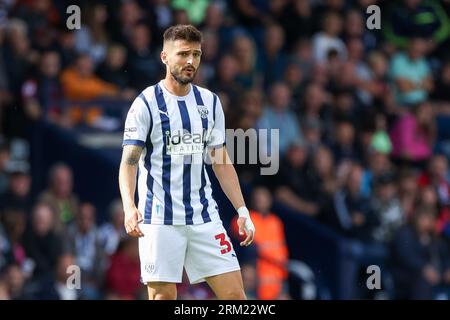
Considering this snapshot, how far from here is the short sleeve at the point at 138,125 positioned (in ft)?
28.8

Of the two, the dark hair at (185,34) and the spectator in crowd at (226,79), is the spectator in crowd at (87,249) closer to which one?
the spectator in crowd at (226,79)

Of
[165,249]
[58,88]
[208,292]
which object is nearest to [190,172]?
[165,249]

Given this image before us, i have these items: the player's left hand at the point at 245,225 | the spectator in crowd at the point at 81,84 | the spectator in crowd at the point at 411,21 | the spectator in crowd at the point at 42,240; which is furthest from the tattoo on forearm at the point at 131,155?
the spectator in crowd at the point at 411,21

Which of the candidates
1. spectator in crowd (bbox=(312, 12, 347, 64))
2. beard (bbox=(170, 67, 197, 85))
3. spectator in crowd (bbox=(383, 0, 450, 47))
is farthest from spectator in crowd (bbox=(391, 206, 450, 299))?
beard (bbox=(170, 67, 197, 85))

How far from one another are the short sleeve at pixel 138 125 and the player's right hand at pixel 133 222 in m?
0.54

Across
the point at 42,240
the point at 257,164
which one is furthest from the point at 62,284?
the point at 257,164

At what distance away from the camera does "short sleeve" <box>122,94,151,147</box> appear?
346 inches

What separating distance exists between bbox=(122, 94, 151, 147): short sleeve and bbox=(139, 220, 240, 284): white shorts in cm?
56

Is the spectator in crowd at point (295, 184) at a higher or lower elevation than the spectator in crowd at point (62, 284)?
higher

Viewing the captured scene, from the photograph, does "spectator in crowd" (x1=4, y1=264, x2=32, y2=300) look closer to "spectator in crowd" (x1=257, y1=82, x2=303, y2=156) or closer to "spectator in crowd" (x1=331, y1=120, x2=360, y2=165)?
"spectator in crowd" (x1=257, y1=82, x2=303, y2=156)

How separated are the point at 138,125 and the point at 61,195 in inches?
219

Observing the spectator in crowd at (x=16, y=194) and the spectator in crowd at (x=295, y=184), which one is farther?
the spectator in crowd at (x=295, y=184)

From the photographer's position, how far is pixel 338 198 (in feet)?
51.7

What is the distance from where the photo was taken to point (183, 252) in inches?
350
